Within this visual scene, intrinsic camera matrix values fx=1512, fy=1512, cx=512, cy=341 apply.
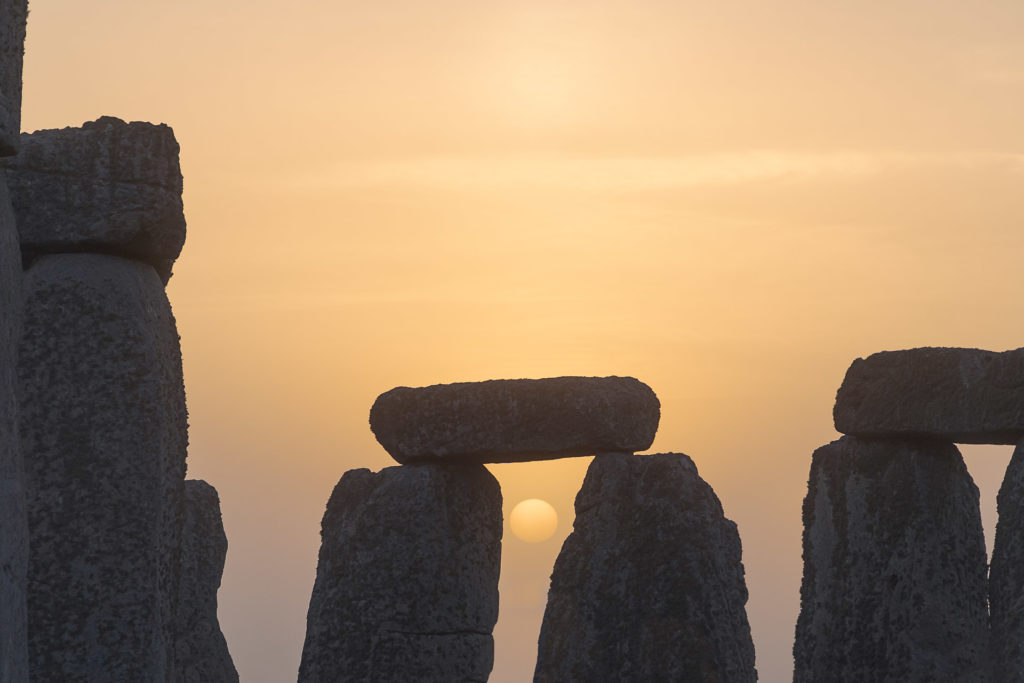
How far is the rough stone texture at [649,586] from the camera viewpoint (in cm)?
922

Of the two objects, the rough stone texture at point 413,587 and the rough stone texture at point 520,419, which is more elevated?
the rough stone texture at point 520,419

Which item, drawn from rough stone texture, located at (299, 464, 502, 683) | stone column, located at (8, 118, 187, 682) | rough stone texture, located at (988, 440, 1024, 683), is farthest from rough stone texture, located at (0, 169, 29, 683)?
rough stone texture, located at (299, 464, 502, 683)

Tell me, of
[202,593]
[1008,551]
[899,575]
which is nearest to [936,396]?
[899,575]

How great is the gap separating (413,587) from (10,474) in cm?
781

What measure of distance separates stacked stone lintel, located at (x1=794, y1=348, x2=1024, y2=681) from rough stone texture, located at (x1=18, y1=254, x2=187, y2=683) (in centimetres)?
474

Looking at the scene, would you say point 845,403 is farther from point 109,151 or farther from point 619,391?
point 109,151

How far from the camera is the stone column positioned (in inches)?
237

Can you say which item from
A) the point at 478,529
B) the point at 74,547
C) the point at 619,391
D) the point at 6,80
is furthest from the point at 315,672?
the point at 6,80

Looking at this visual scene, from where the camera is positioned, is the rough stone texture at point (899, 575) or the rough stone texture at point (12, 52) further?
the rough stone texture at point (899, 575)

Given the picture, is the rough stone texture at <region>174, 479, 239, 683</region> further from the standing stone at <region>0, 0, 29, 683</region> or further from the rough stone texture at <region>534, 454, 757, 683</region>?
the standing stone at <region>0, 0, 29, 683</region>

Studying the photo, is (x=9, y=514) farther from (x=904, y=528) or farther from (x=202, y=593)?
(x=202, y=593)

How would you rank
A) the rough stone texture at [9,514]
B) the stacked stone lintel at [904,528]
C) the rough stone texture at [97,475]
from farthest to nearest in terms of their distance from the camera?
1. the stacked stone lintel at [904,528]
2. the rough stone texture at [97,475]
3. the rough stone texture at [9,514]

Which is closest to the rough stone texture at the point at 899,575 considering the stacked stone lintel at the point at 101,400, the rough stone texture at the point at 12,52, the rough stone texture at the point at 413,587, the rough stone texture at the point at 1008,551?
the rough stone texture at the point at 1008,551

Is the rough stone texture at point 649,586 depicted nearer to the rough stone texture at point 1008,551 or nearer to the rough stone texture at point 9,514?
the rough stone texture at point 1008,551
